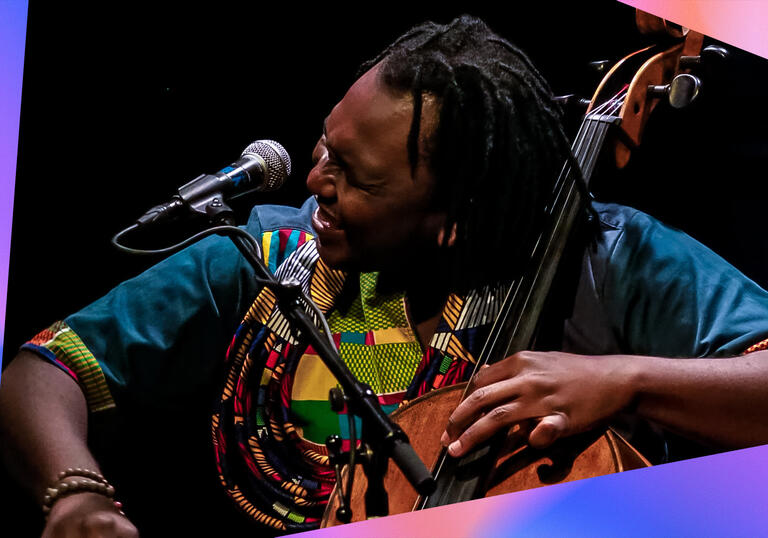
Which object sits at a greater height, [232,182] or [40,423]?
[232,182]

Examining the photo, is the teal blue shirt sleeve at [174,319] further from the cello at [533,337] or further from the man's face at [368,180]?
the cello at [533,337]

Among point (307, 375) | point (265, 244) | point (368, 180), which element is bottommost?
point (307, 375)

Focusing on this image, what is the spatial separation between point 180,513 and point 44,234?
59 cm

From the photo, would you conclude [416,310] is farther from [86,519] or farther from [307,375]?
[86,519]

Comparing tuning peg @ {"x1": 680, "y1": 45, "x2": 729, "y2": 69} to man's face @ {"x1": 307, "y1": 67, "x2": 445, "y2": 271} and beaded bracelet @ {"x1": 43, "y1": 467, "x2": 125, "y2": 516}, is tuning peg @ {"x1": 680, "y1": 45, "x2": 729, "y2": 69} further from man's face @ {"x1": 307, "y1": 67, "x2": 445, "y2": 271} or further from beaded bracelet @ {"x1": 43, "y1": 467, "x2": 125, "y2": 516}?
beaded bracelet @ {"x1": 43, "y1": 467, "x2": 125, "y2": 516}

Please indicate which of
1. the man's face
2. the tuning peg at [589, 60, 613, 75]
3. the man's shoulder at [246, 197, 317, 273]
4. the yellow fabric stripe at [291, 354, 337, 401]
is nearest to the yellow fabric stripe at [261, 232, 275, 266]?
the man's shoulder at [246, 197, 317, 273]

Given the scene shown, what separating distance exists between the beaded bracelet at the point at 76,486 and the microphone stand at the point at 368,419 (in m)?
0.37

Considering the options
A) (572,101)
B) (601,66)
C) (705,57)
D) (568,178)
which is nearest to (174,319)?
(568,178)

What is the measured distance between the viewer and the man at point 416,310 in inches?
58.9

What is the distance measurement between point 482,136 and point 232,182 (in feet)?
1.71

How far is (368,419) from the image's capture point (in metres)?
1.13

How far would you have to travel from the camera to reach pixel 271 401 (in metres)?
1.57

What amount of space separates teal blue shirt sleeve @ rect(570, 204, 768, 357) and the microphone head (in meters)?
0.68

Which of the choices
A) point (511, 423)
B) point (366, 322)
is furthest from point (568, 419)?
point (366, 322)
